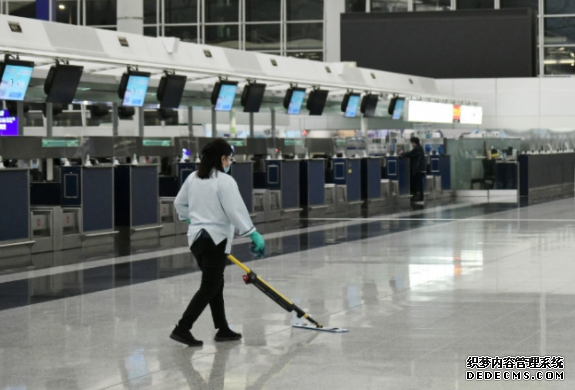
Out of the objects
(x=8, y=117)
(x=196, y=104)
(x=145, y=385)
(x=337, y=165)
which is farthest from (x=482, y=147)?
(x=145, y=385)

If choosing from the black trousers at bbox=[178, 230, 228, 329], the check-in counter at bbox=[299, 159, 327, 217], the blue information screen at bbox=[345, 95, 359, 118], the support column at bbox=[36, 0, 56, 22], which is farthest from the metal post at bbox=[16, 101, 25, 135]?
the blue information screen at bbox=[345, 95, 359, 118]

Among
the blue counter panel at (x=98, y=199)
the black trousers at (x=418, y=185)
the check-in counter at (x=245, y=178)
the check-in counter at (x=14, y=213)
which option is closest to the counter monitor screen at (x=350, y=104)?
the black trousers at (x=418, y=185)

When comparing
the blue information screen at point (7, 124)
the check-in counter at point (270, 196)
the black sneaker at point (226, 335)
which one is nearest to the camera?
the black sneaker at point (226, 335)

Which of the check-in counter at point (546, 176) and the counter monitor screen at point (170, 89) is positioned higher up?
the counter monitor screen at point (170, 89)

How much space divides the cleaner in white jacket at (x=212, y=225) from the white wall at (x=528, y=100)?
86.6 feet

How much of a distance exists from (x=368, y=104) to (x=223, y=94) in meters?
7.37

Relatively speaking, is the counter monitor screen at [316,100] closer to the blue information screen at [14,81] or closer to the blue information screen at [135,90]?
the blue information screen at [135,90]

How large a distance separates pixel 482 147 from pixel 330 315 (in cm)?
2154

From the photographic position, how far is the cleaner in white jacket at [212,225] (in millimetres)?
7684

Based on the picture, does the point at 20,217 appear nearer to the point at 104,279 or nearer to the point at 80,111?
the point at 104,279

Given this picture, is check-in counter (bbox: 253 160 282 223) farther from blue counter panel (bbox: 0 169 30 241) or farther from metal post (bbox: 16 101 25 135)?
blue counter panel (bbox: 0 169 30 241)

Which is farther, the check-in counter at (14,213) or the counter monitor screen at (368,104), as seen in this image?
the counter monitor screen at (368,104)

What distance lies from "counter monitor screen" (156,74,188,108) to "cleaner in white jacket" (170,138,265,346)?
1166cm

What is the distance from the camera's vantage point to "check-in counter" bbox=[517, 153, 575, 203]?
1164 inches
